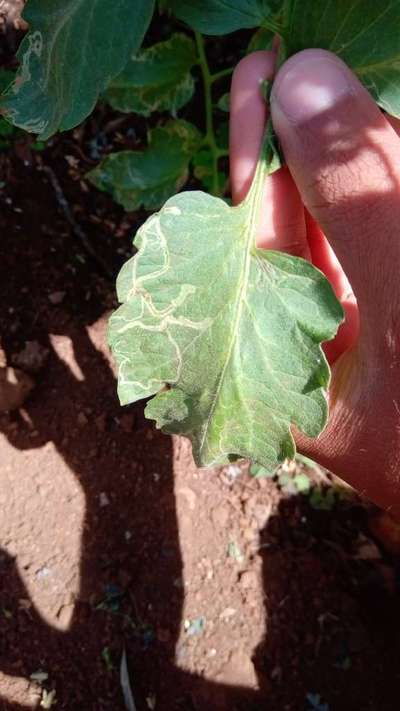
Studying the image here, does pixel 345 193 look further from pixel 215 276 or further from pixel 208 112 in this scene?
pixel 208 112

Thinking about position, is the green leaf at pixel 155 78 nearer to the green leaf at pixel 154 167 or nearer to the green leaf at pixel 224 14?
the green leaf at pixel 154 167

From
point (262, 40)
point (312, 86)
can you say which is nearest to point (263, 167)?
point (312, 86)

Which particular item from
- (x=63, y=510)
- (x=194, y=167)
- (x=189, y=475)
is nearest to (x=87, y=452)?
(x=63, y=510)

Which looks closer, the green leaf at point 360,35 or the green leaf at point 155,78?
the green leaf at point 360,35

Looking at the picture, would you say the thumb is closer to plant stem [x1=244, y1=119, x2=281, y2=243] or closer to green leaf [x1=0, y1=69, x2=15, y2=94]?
plant stem [x1=244, y1=119, x2=281, y2=243]

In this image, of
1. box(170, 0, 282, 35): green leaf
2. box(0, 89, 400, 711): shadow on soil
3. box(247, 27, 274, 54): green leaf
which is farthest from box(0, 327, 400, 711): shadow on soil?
box(170, 0, 282, 35): green leaf

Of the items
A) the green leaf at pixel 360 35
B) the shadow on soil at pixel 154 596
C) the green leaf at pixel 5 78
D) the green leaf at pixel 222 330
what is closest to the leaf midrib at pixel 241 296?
the green leaf at pixel 222 330
